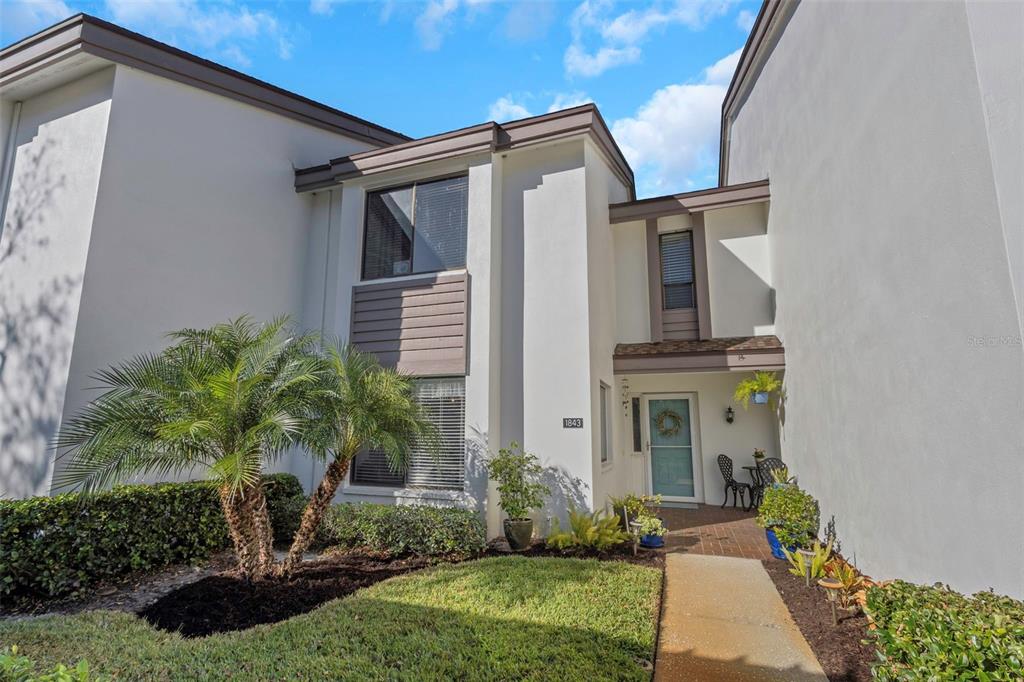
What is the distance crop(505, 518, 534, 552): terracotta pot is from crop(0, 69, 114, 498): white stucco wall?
6175mm

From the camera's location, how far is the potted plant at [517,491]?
714 cm

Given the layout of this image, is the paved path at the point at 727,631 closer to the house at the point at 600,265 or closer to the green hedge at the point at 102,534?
the house at the point at 600,265

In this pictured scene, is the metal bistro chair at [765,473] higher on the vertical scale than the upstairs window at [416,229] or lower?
lower

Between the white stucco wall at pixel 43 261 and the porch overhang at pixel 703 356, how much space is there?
8689mm

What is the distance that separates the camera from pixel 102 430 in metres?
5.12

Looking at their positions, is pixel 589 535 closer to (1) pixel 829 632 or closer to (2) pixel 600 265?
(1) pixel 829 632

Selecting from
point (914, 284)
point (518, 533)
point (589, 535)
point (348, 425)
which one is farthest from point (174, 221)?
point (914, 284)

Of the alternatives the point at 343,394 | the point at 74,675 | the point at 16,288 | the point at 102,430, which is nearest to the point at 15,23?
the point at 16,288

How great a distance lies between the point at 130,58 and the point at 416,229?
192 inches

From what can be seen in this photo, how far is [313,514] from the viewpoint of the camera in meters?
6.12

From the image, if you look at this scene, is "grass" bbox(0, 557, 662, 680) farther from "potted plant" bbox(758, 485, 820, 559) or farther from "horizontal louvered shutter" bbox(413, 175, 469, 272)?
"horizontal louvered shutter" bbox(413, 175, 469, 272)

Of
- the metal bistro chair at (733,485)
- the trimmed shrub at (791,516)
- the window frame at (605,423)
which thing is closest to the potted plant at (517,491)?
the window frame at (605,423)

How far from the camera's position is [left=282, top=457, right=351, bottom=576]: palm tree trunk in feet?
19.5

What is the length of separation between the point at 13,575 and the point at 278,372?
345 centimetres
